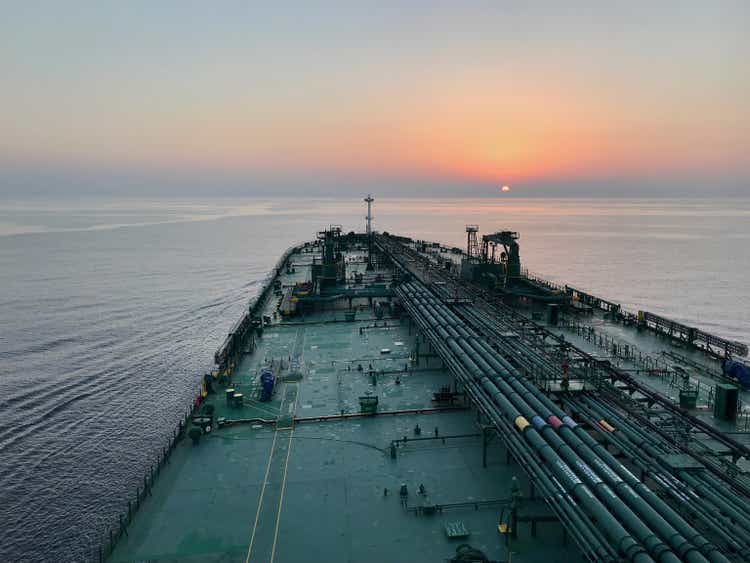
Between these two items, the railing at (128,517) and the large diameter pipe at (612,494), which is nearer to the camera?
the large diameter pipe at (612,494)

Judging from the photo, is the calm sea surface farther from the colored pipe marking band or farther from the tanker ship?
the colored pipe marking band

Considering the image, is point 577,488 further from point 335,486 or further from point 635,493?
point 335,486

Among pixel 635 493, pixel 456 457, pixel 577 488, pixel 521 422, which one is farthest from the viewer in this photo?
pixel 456 457

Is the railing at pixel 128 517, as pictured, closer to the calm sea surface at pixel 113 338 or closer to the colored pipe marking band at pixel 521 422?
the calm sea surface at pixel 113 338

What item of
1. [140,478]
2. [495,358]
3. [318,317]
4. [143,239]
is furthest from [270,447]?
[143,239]

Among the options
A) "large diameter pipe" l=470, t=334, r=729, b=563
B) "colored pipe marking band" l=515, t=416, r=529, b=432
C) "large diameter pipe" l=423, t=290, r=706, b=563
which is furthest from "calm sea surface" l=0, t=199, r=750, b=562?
"large diameter pipe" l=470, t=334, r=729, b=563

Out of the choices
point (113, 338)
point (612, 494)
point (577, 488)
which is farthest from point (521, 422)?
point (113, 338)

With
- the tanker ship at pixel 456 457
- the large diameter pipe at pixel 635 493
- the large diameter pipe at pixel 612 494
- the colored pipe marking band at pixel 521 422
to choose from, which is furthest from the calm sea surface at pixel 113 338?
the large diameter pipe at pixel 635 493

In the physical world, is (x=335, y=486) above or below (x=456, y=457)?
below
